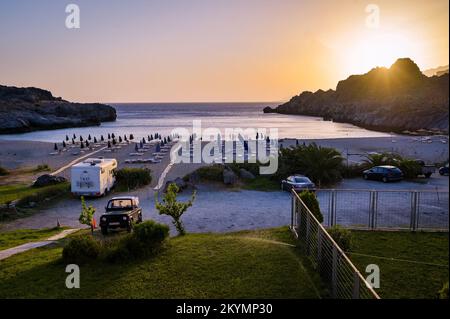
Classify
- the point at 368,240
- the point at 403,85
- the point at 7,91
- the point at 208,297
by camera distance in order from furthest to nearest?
the point at 403,85 → the point at 7,91 → the point at 368,240 → the point at 208,297

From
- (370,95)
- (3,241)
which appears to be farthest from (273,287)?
(370,95)

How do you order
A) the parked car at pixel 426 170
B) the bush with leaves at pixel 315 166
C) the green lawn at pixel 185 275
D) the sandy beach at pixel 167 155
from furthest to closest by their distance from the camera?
the sandy beach at pixel 167 155 → the parked car at pixel 426 170 → the bush with leaves at pixel 315 166 → the green lawn at pixel 185 275

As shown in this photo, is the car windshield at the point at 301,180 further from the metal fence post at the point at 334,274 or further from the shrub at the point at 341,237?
the metal fence post at the point at 334,274

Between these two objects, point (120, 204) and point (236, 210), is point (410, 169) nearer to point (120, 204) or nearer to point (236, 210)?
point (236, 210)

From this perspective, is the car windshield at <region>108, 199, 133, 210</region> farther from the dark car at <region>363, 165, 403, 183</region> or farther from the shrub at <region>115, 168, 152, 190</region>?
the dark car at <region>363, 165, 403, 183</region>

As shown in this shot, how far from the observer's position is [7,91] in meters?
160

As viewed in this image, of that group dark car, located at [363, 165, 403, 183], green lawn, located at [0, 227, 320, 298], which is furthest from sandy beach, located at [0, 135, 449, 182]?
green lawn, located at [0, 227, 320, 298]

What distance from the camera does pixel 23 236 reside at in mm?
16016

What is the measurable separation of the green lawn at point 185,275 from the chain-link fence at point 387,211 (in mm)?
5829

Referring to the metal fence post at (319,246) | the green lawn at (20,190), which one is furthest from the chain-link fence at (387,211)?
the green lawn at (20,190)

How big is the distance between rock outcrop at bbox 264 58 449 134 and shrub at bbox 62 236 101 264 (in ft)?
225

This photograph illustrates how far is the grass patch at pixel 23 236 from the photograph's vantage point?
14.5 metres
